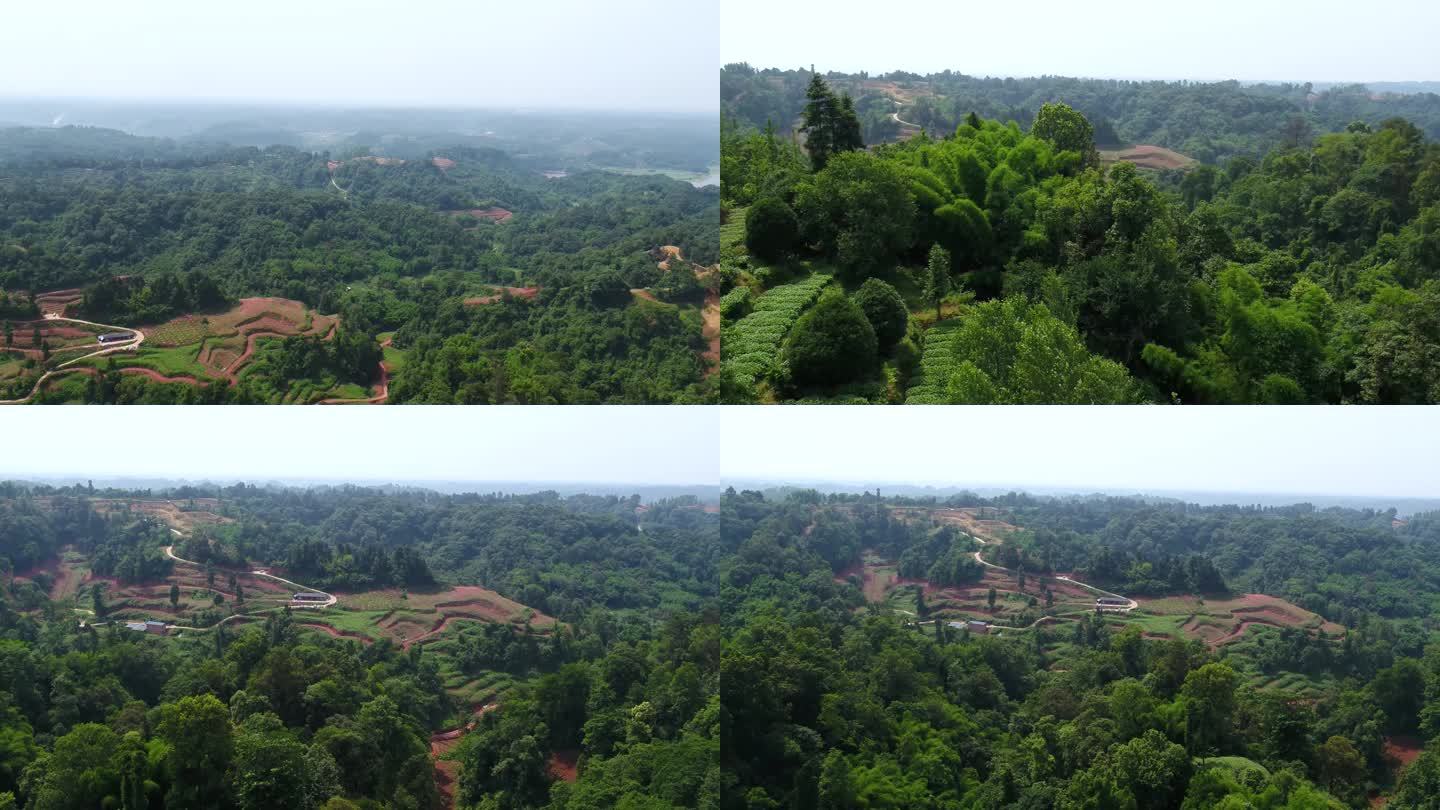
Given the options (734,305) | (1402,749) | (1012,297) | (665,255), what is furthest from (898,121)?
(1402,749)

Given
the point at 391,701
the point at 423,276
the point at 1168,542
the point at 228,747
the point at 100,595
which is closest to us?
the point at 228,747

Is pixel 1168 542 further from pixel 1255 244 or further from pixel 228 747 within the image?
pixel 228 747

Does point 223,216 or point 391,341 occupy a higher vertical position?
point 223,216

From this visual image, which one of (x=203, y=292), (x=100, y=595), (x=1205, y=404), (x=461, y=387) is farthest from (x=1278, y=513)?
(x=100, y=595)

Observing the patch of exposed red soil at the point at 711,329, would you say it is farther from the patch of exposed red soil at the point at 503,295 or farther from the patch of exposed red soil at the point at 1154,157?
the patch of exposed red soil at the point at 1154,157

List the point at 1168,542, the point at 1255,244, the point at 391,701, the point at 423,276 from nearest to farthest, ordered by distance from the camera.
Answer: the point at 391,701, the point at 1168,542, the point at 423,276, the point at 1255,244

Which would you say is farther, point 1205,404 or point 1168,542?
point 1168,542

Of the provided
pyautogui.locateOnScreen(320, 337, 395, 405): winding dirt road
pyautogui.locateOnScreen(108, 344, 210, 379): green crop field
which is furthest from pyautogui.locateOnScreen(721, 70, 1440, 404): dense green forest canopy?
pyautogui.locateOnScreen(108, 344, 210, 379): green crop field
